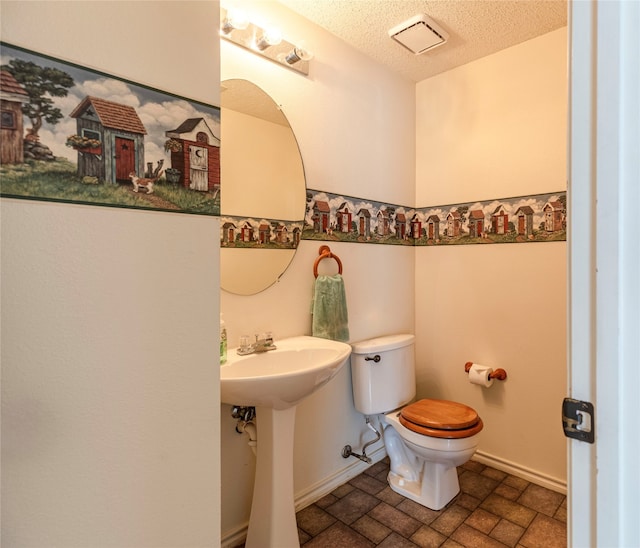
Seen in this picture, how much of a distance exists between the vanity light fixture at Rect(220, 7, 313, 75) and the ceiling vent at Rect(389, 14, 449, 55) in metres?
0.51

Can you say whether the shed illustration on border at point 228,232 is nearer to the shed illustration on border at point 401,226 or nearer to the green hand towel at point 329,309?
the green hand towel at point 329,309

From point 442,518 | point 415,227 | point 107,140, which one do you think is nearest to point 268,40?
point 107,140

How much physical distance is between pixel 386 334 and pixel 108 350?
5.90 feet

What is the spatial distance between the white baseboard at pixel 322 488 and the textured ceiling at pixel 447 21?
228 cm

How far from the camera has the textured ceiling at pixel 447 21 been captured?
172 centimetres

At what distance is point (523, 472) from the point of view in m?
2.05

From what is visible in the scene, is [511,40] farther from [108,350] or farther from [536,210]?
[108,350]

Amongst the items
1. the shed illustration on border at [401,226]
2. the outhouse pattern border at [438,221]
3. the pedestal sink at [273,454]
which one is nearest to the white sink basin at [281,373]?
the pedestal sink at [273,454]

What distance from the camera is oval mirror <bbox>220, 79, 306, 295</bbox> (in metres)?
1.53

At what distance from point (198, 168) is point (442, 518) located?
1.85 m

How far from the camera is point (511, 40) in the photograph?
2.00 m

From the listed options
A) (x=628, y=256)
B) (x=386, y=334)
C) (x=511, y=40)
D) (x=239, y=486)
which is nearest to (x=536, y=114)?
(x=511, y=40)

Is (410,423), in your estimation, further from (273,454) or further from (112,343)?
(112,343)

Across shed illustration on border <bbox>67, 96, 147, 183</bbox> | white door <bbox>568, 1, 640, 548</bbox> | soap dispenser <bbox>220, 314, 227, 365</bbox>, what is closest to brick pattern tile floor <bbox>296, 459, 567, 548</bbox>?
soap dispenser <bbox>220, 314, 227, 365</bbox>
